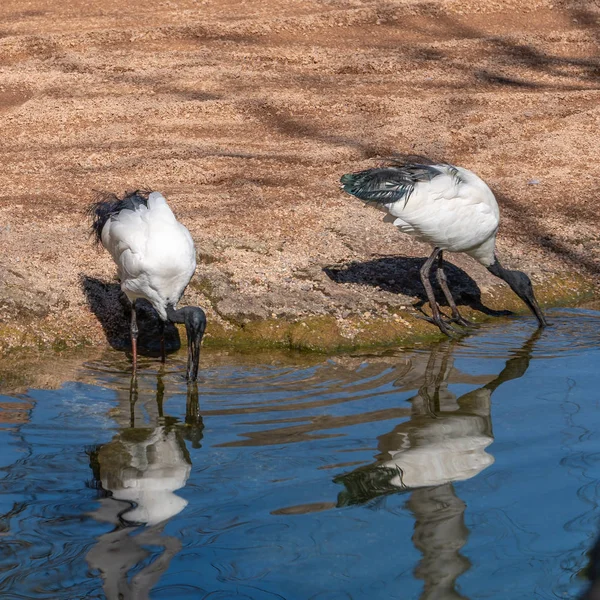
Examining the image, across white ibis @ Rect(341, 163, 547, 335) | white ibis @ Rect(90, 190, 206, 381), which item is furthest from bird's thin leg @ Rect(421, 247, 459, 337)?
white ibis @ Rect(90, 190, 206, 381)

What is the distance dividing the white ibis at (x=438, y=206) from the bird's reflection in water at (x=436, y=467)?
1046mm

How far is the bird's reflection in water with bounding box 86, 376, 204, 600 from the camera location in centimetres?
369

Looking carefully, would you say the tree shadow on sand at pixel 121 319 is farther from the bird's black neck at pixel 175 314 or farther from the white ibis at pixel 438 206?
the white ibis at pixel 438 206

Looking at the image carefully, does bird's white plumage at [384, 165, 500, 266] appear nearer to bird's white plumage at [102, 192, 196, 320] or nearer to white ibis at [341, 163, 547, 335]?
white ibis at [341, 163, 547, 335]

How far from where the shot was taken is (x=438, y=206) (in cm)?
684

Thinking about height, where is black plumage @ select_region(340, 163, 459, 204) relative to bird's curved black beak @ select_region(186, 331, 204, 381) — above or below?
above

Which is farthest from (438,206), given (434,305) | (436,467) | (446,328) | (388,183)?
(436,467)

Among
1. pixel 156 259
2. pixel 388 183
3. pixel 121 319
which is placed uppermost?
pixel 388 183

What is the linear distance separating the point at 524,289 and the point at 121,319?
3.00 metres

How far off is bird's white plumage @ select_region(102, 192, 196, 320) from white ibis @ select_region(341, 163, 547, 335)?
1.52m

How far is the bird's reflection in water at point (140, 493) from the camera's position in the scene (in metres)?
3.69

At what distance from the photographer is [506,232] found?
28.2ft

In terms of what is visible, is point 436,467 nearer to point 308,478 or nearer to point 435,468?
point 435,468

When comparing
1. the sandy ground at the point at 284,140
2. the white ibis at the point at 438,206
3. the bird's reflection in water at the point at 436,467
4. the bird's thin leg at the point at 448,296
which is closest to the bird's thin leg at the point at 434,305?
the white ibis at the point at 438,206
